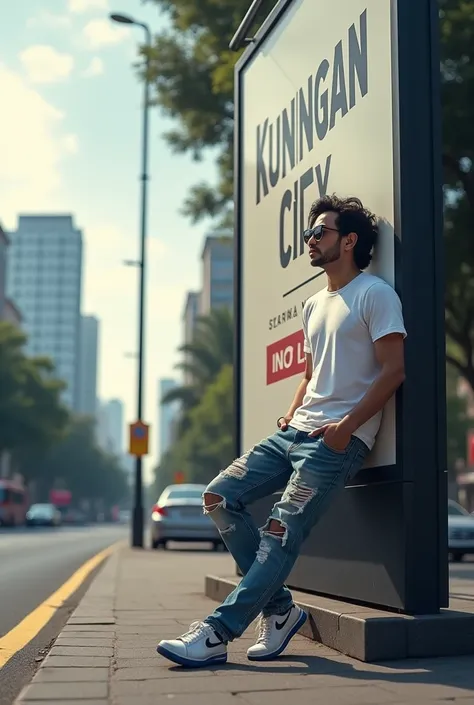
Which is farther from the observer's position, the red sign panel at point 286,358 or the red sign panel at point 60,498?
the red sign panel at point 60,498

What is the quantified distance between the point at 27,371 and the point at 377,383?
63.1 m

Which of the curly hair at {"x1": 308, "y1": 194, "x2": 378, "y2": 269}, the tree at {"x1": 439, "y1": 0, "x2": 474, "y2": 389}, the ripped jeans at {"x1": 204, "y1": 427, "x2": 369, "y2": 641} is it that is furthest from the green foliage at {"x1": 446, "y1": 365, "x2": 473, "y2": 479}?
the ripped jeans at {"x1": 204, "y1": 427, "x2": 369, "y2": 641}

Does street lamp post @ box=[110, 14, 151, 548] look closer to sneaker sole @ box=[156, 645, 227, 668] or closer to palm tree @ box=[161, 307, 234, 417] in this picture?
sneaker sole @ box=[156, 645, 227, 668]

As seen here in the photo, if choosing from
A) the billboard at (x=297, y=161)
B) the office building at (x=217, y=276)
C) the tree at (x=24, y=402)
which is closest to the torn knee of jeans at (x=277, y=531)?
the billboard at (x=297, y=161)

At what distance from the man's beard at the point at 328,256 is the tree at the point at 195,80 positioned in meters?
13.4

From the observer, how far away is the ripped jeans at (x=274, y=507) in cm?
402

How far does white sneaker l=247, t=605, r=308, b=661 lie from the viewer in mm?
4226

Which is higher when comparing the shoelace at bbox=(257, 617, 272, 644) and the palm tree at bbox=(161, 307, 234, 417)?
the palm tree at bbox=(161, 307, 234, 417)

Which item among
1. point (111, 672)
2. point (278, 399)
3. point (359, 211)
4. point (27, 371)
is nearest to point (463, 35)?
point (278, 399)

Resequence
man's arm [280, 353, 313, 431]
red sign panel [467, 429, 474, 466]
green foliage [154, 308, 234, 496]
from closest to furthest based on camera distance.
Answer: man's arm [280, 353, 313, 431]
red sign panel [467, 429, 474, 466]
green foliage [154, 308, 234, 496]

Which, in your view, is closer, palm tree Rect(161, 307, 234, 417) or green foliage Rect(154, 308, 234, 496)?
green foliage Rect(154, 308, 234, 496)

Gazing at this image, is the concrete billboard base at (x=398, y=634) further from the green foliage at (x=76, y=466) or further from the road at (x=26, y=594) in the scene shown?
the green foliage at (x=76, y=466)

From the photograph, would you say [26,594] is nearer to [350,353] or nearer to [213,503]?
[213,503]

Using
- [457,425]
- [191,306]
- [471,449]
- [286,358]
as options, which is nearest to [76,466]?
[191,306]
